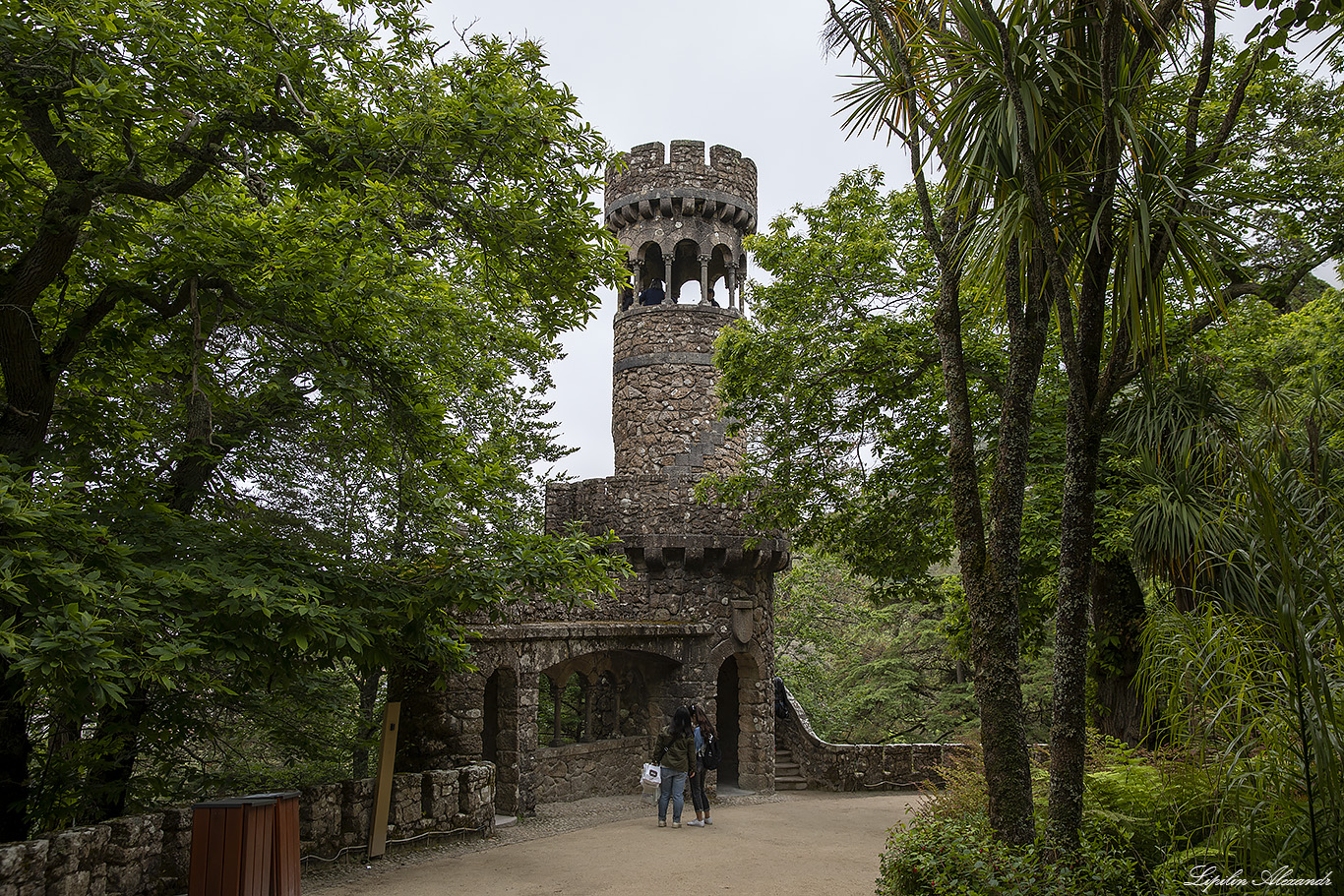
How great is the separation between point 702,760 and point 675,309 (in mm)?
8207

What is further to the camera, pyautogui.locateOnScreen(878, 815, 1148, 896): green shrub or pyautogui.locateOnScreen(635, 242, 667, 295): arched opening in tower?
pyautogui.locateOnScreen(635, 242, 667, 295): arched opening in tower

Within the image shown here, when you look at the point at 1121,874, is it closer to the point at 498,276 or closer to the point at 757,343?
the point at 498,276

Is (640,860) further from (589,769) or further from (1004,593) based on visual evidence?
(1004,593)

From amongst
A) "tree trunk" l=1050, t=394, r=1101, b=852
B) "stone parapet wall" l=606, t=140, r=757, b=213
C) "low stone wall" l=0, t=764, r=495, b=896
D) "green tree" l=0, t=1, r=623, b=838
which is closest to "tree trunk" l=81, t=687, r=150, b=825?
"green tree" l=0, t=1, r=623, b=838

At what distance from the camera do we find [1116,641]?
9.74m

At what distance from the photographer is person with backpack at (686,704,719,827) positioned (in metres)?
11.4

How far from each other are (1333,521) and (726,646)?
11.5m

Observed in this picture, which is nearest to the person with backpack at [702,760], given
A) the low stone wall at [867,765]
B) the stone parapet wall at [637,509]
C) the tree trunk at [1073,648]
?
the stone parapet wall at [637,509]

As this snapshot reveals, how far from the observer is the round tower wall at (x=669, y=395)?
15766 mm

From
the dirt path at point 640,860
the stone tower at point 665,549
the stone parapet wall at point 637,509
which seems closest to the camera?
the dirt path at point 640,860

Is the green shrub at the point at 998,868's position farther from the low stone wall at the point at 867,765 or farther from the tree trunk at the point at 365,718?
the low stone wall at the point at 867,765

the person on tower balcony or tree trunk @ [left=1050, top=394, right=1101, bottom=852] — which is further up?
the person on tower balcony

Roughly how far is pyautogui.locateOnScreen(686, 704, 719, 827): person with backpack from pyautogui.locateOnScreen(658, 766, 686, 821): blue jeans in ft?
0.64

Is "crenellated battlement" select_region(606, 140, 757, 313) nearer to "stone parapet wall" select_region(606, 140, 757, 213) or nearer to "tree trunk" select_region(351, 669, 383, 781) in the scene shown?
"stone parapet wall" select_region(606, 140, 757, 213)
